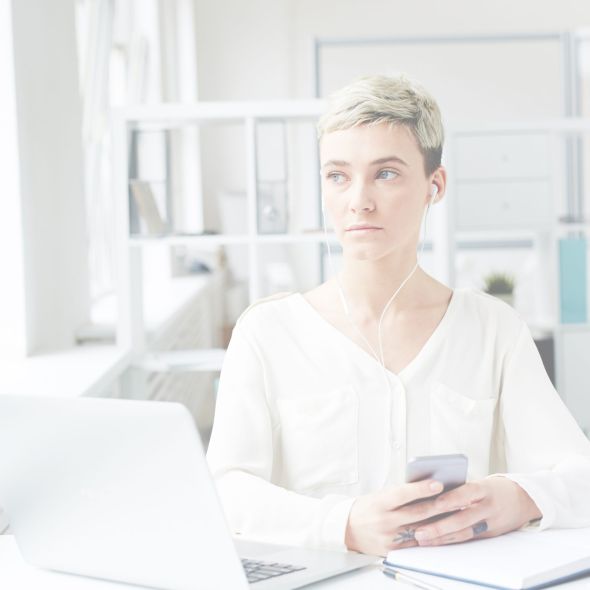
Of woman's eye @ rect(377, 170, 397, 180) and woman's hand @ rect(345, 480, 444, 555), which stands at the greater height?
woman's eye @ rect(377, 170, 397, 180)

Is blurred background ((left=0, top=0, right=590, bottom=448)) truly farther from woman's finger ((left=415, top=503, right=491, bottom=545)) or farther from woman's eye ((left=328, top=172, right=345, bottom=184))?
woman's finger ((left=415, top=503, right=491, bottom=545))

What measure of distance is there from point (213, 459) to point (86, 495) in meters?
0.45

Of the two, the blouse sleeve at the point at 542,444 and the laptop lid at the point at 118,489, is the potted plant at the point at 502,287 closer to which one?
the blouse sleeve at the point at 542,444

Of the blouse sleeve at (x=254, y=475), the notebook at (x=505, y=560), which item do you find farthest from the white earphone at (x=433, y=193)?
the notebook at (x=505, y=560)

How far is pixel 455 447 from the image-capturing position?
5.60ft

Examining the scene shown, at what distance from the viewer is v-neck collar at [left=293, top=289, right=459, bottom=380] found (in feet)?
5.64

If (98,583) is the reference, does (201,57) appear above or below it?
above

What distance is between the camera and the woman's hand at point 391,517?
1.30 metres

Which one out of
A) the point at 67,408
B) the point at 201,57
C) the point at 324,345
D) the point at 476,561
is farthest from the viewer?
the point at 201,57

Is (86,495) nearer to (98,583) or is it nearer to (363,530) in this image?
(98,583)

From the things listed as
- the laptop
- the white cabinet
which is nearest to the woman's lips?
the laptop

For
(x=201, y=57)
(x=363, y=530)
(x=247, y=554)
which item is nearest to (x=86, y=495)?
(x=247, y=554)

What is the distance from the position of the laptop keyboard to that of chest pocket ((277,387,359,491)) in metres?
0.38

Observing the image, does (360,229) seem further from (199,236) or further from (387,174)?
(199,236)
